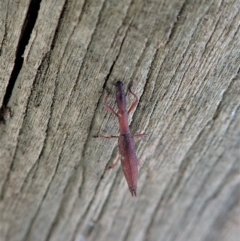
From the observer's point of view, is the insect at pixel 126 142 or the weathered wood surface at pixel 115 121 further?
the insect at pixel 126 142

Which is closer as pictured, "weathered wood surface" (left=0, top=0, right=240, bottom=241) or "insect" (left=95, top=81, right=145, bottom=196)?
"weathered wood surface" (left=0, top=0, right=240, bottom=241)

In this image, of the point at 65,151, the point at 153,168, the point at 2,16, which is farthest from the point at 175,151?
the point at 2,16

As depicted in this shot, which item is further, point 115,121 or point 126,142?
point 126,142
